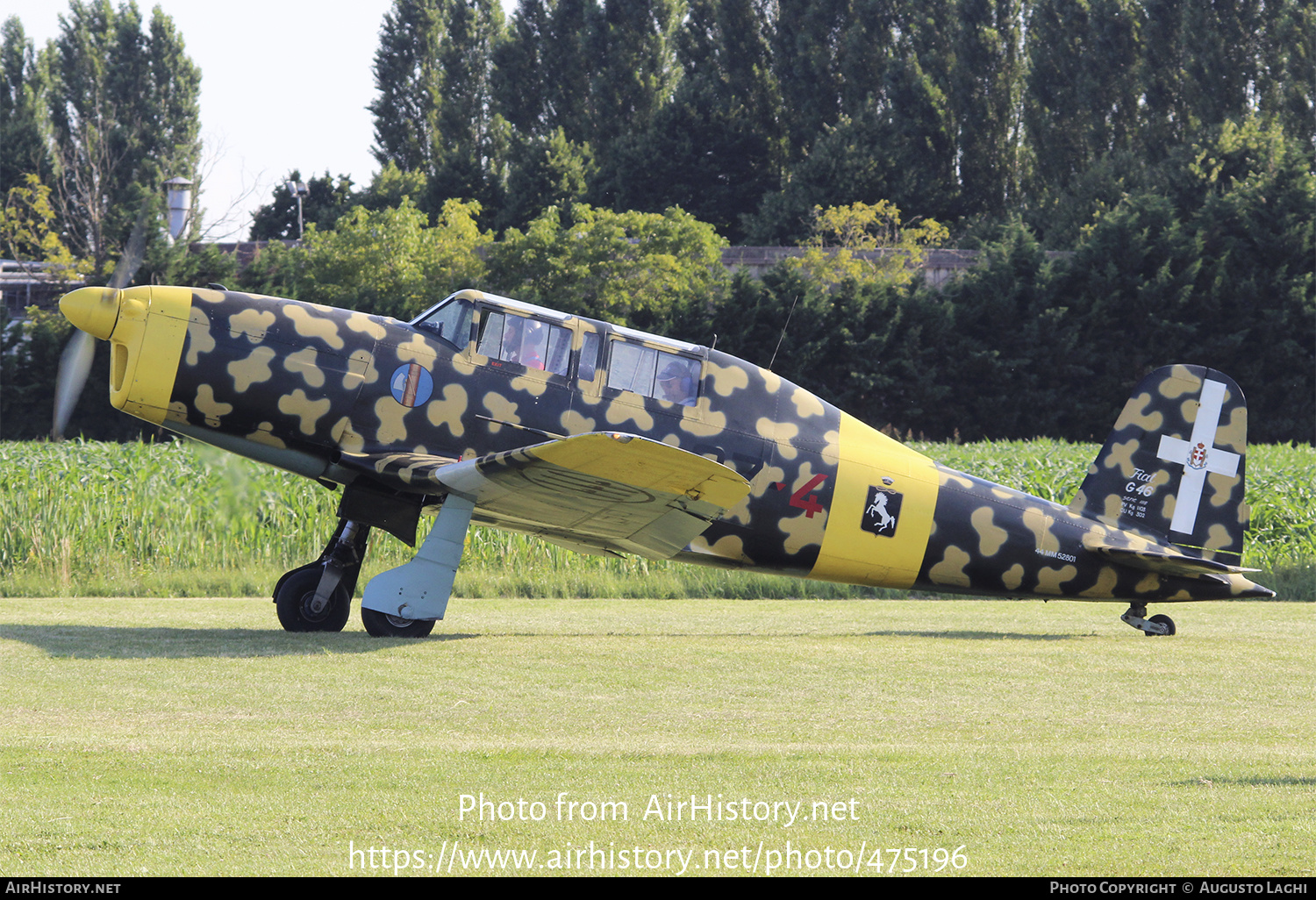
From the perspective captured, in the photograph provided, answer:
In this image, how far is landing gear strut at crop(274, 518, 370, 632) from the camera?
10.4 meters

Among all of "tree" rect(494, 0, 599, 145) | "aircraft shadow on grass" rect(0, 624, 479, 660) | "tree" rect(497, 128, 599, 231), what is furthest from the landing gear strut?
"tree" rect(494, 0, 599, 145)

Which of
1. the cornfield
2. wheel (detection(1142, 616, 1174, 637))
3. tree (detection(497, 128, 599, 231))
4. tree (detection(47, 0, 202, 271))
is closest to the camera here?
wheel (detection(1142, 616, 1174, 637))

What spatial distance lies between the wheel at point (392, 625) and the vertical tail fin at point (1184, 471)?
5.75 m

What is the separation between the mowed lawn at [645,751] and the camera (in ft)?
15.2

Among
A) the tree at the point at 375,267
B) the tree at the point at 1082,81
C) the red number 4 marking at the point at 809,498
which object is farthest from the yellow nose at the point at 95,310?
the tree at the point at 1082,81

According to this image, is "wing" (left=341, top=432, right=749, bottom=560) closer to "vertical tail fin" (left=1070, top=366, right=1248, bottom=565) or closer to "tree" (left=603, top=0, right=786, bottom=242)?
"vertical tail fin" (left=1070, top=366, right=1248, bottom=565)

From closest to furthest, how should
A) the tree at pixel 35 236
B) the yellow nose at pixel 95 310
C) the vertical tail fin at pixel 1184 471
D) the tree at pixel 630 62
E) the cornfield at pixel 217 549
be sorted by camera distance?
the yellow nose at pixel 95 310 < the vertical tail fin at pixel 1184 471 < the cornfield at pixel 217 549 < the tree at pixel 35 236 < the tree at pixel 630 62

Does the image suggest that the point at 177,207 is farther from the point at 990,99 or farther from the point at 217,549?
the point at 990,99

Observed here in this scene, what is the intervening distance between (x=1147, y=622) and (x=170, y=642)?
8.05 meters

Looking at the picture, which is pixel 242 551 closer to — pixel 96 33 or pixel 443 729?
pixel 443 729

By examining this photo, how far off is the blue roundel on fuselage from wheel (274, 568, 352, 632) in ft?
5.46

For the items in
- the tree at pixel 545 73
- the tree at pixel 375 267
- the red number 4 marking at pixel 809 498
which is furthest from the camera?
the tree at pixel 545 73

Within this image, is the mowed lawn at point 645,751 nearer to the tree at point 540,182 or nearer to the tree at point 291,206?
the tree at point 540,182

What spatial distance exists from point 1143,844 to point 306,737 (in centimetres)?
392
